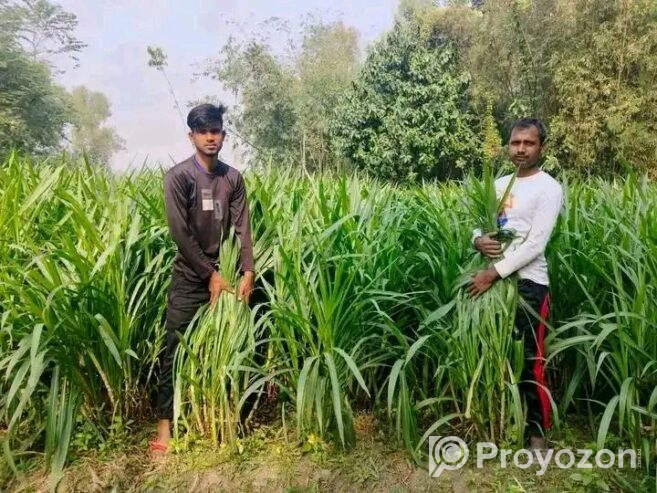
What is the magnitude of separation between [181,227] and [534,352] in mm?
1457

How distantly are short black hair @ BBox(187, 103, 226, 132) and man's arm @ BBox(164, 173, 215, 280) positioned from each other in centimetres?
22

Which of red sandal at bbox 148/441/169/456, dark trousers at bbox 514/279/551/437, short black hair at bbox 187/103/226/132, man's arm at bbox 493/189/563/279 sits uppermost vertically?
short black hair at bbox 187/103/226/132

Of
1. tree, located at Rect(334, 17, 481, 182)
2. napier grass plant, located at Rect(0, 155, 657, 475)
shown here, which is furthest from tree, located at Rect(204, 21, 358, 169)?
napier grass plant, located at Rect(0, 155, 657, 475)

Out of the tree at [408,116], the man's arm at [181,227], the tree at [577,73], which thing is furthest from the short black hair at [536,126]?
the tree at [408,116]

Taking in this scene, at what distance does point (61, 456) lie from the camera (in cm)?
185

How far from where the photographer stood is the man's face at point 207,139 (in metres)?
2.11

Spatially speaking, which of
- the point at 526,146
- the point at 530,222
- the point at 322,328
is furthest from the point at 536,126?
the point at 322,328

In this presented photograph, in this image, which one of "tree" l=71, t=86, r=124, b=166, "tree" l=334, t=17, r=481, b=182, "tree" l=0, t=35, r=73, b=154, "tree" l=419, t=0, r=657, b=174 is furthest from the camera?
"tree" l=71, t=86, r=124, b=166

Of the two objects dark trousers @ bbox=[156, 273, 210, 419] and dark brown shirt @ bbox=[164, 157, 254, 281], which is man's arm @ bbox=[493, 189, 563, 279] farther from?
dark trousers @ bbox=[156, 273, 210, 419]

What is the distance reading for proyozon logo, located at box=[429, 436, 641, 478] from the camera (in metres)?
1.90

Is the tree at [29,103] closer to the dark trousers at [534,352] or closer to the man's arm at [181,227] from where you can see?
the man's arm at [181,227]

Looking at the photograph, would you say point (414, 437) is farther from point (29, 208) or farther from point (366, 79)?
point (366, 79)

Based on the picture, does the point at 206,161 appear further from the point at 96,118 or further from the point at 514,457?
the point at 96,118

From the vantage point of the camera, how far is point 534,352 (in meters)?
2.06
